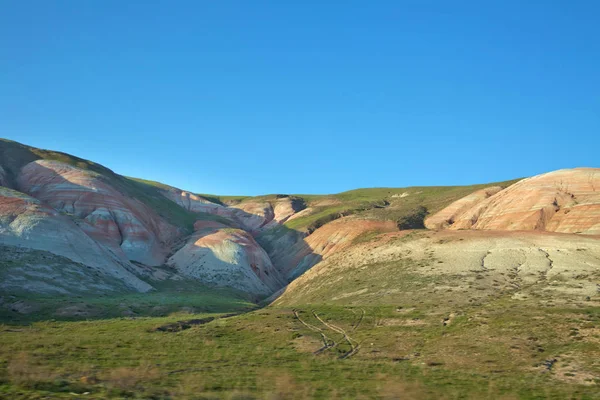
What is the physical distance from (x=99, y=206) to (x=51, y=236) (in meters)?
25.3

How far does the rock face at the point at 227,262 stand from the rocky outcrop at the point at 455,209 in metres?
33.2

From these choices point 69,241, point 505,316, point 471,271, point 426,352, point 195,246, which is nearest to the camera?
point 426,352

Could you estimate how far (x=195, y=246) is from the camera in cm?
9650

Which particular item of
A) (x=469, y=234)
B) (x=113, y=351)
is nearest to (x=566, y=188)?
(x=469, y=234)

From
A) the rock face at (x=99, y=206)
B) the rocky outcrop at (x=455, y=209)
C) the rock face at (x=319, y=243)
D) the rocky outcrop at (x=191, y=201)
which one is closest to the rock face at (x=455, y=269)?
the rock face at (x=319, y=243)

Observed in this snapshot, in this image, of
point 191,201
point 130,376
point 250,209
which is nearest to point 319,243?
point 250,209

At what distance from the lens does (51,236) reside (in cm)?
6900

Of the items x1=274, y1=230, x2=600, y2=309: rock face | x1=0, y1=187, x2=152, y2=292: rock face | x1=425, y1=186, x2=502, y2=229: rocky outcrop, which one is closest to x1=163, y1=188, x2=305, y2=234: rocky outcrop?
x1=425, y1=186, x2=502, y2=229: rocky outcrop

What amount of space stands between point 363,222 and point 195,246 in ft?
114

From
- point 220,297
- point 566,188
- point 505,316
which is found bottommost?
point 220,297

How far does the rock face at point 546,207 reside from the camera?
72.3 m

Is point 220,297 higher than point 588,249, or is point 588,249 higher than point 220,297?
point 588,249

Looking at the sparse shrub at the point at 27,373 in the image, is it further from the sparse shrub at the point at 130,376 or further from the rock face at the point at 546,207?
the rock face at the point at 546,207

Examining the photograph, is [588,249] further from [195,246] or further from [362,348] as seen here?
[195,246]
